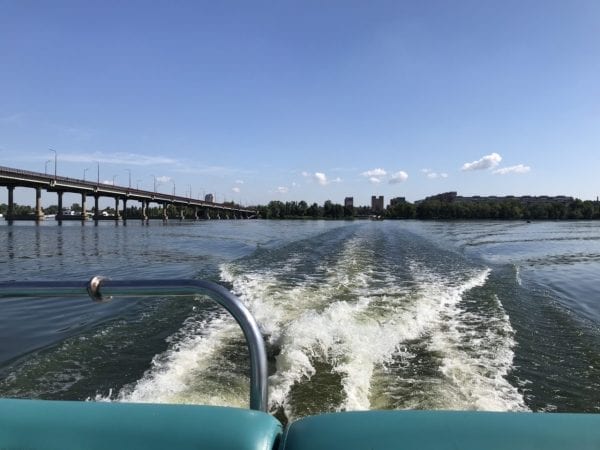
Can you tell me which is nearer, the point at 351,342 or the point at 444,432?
the point at 444,432

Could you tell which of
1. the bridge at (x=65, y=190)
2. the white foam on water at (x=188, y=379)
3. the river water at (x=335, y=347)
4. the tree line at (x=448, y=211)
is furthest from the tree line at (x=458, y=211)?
the white foam on water at (x=188, y=379)

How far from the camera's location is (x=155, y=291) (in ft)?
6.68

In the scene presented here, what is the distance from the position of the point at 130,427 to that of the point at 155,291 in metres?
0.59

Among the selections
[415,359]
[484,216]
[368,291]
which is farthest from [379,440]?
[484,216]

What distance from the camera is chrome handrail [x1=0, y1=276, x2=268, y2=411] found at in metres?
2.01

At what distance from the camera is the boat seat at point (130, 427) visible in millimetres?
1603

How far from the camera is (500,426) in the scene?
1.67m

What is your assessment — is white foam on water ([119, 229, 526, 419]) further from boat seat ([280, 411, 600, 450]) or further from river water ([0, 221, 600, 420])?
boat seat ([280, 411, 600, 450])

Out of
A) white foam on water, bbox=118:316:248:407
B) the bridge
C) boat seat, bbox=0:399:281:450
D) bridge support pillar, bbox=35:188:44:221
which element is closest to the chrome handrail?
boat seat, bbox=0:399:281:450

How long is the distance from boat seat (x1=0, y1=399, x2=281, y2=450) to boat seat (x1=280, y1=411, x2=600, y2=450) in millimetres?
161

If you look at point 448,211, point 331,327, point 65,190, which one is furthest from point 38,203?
point 448,211

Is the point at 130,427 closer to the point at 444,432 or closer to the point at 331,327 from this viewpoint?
the point at 444,432

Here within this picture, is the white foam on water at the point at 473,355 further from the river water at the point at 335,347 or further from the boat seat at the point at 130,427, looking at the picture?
the boat seat at the point at 130,427

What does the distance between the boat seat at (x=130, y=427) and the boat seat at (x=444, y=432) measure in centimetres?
16
